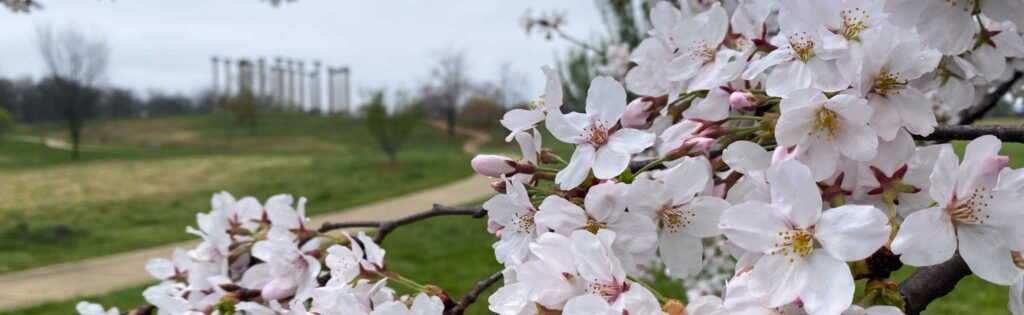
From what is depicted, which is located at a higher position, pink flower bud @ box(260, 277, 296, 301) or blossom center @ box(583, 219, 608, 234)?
blossom center @ box(583, 219, 608, 234)

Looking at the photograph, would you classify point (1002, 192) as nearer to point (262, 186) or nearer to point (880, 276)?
point (880, 276)

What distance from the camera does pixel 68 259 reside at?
25.9ft

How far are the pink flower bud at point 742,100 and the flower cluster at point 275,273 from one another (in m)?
0.40

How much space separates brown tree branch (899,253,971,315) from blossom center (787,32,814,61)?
0.85 feet

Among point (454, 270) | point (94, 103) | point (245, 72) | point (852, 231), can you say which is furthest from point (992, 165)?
point (245, 72)

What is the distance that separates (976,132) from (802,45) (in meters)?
0.23

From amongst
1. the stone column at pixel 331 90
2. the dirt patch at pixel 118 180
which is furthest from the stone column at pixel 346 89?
the dirt patch at pixel 118 180

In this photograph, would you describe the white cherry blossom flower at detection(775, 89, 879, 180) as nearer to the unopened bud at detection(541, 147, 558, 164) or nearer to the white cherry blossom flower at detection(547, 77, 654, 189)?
the white cherry blossom flower at detection(547, 77, 654, 189)

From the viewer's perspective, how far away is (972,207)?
0.62 metres

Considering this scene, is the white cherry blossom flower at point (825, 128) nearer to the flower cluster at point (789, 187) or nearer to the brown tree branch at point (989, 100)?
the flower cluster at point (789, 187)

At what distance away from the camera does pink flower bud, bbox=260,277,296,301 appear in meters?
1.17

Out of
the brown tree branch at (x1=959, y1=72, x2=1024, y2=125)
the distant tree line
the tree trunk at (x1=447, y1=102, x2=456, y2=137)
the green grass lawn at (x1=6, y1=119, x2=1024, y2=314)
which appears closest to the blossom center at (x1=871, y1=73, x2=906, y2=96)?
the brown tree branch at (x1=959, y1=72, x2=1024, y2=125)

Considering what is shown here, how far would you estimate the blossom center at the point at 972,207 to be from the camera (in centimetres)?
61

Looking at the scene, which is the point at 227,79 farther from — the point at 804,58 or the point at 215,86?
the point at 804,58
